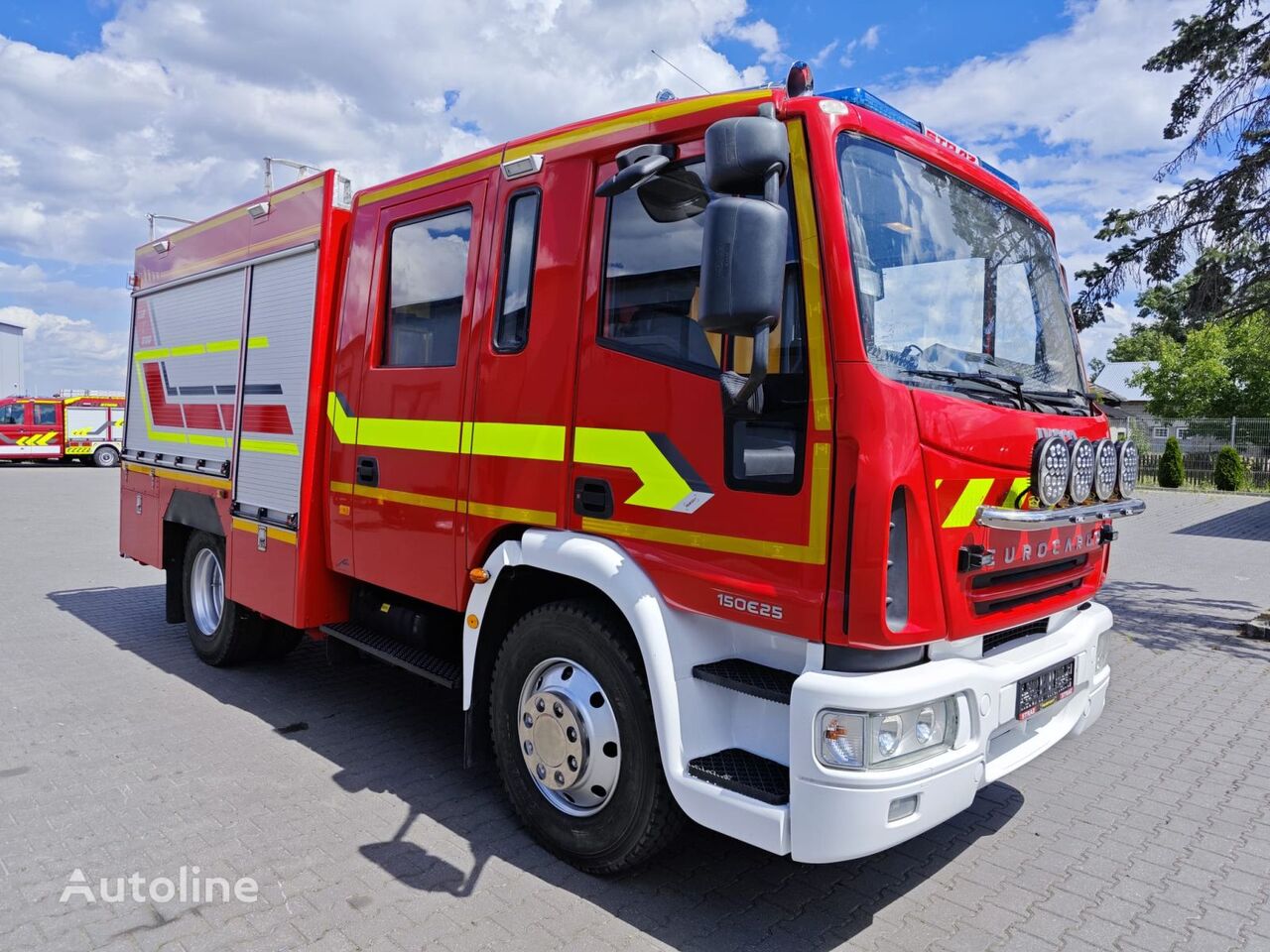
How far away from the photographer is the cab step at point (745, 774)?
2730 millimetres

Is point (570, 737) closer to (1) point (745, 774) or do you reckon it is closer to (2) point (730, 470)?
(1) point (745, 774)

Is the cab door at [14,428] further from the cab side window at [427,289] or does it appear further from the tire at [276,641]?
the cab side window at [427,289]

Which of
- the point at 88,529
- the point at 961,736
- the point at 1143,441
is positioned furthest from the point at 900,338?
the point at 1143,441

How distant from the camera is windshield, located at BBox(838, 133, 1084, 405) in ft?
9.14

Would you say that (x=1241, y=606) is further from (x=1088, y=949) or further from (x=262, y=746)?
(x=262, y=746)

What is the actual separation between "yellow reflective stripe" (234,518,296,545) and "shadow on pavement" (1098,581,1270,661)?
21.4 feet

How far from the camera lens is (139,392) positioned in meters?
6.77

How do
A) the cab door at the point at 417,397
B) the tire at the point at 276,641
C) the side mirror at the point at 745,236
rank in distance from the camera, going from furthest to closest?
the tire at the point at 276,641 → the cab door at the point at 417,397 → the side mirror at the point at 745,236

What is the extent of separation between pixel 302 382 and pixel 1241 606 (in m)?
8.88

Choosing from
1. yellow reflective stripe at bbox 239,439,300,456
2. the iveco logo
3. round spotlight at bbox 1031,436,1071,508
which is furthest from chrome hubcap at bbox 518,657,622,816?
yellow reflective stripe at bbox 239,439,300,456

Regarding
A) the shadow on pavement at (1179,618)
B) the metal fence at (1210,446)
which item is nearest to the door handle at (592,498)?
the shadow on pavement at (1179,618)

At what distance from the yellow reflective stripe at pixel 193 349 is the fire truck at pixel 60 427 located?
81.1 feet

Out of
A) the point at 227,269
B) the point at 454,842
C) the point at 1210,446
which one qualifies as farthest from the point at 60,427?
the point at 1210,446

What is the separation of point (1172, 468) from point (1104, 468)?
81.5 ft
